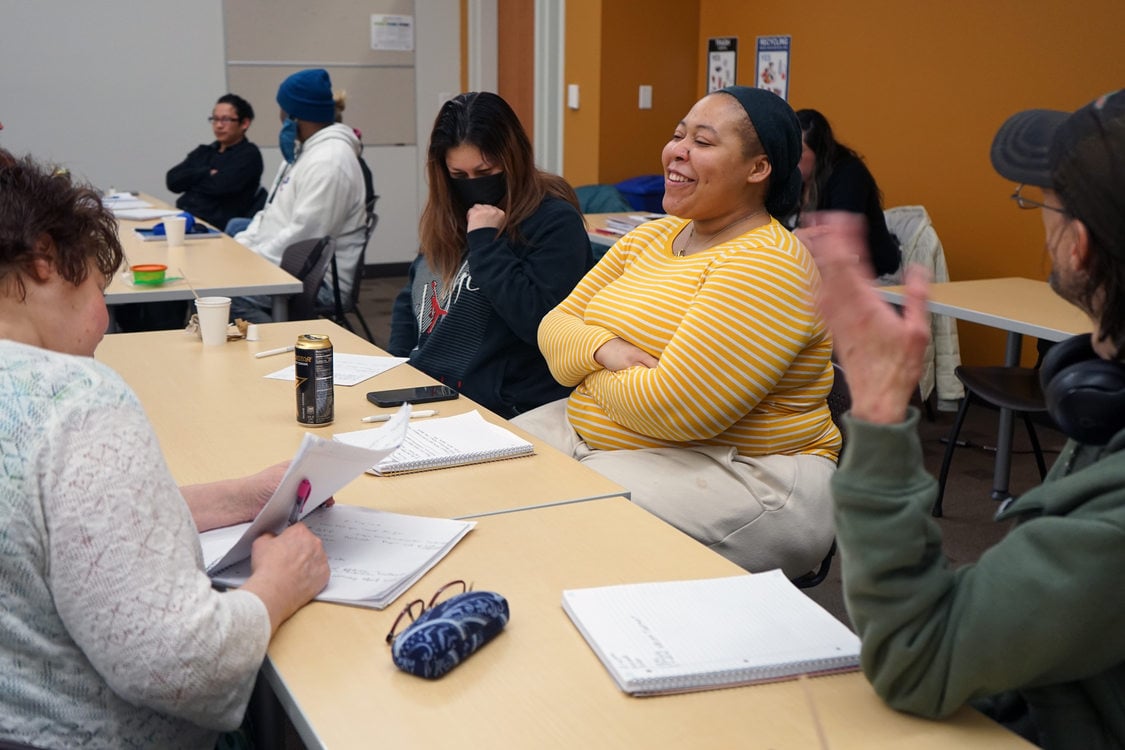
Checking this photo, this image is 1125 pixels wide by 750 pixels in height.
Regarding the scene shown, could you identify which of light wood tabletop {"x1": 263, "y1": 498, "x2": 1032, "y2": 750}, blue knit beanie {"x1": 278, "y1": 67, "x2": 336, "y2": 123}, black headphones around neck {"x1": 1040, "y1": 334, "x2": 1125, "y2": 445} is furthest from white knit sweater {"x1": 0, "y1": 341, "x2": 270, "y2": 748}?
blue knit beanie {"x1": 278, "y1": 67, "x2": 336, "y2": 123}

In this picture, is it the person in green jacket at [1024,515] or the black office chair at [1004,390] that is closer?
the person in green jacket at [1024,515]

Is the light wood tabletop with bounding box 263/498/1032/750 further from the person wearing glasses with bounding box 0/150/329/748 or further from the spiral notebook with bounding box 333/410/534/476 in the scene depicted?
the spiral notebook with bounding box 333/410/534/476

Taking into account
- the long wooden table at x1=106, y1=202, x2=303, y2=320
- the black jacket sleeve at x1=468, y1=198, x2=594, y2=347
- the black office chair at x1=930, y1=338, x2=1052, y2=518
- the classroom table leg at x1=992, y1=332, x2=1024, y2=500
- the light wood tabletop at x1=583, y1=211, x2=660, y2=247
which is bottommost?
the classroom table leg at x1=992, y1=332, x2=1024, y2=500

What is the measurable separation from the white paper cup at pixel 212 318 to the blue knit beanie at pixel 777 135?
4.57 feet

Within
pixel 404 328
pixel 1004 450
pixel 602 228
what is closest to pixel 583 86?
pixel 602 228

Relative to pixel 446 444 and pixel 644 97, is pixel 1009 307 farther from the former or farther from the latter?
pixel 644 97

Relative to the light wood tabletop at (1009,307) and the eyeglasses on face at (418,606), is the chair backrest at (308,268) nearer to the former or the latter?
the light wood tabletop at (1009,307)

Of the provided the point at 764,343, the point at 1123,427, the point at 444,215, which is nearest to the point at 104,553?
the point at 1123,427

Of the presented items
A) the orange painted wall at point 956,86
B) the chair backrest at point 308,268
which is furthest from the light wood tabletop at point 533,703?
the orange painted wall at point 956,86

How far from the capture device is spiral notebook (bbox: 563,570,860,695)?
46.4 inches

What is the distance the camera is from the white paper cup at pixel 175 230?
14.7ft

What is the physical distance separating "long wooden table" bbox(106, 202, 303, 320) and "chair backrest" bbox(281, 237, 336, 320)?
0.08 meters

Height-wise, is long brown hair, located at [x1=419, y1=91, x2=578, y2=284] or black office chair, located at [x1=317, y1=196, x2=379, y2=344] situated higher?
long brown hair, located at [x1=419, y1=91, x2=578, y2=284]

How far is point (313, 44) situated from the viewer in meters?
7.86
